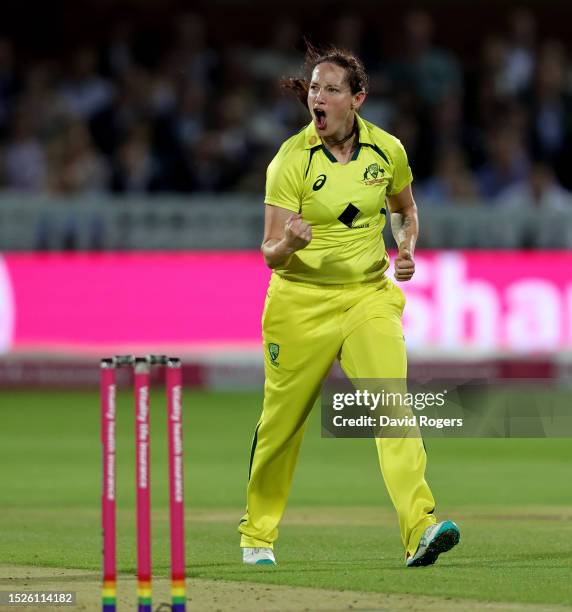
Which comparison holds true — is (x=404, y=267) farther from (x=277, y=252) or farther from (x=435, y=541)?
(x=435, y=541)

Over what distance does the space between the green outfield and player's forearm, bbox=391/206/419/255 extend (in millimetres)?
1609

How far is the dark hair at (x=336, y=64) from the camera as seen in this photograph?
829 cm

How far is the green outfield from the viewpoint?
8.10 m

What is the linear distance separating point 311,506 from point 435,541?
336 cm

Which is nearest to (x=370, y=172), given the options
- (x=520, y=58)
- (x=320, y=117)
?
(x=320, y=117)

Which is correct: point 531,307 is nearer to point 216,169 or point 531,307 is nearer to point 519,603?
point 216,169

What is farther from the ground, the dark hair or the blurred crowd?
the blurred crowd

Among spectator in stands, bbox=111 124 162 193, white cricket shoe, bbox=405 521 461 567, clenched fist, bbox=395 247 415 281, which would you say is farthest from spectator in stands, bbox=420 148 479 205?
white cricket shoe, bbox=405 521 461 567

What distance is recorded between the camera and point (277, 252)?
7945 mm

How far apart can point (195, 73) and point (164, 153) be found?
164 cm

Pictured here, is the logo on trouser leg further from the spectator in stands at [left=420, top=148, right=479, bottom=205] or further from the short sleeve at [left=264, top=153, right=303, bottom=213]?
the spectator in stands at [left=420, top=148, right=479, bottom=205]

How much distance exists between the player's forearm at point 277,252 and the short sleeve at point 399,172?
74cm

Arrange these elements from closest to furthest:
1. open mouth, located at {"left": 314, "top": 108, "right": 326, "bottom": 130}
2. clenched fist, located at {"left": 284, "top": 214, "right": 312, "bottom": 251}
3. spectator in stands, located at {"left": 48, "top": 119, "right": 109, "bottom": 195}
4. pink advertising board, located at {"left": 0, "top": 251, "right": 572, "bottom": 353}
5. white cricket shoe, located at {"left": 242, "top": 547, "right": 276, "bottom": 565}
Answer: clenched fist, located at {"left": 284, "top": 214, "right": 312, "bottom": 251} < open mouth, located at {"left": 314, "top": 108, "right": 326, "bottom": 130} < white cricket shoe, located at {"left": 242, "top": 547, "right": 276, "bottom": 565} < pink advertising board, located at {"left": 0, "top": 251, "right": 572, "bottom": 353} < spectator in stands, located at {"left": 48, "top": 119, "right": 109, "bottom": 195}

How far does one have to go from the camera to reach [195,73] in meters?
21.1
